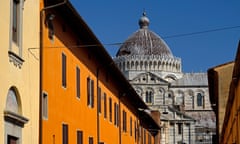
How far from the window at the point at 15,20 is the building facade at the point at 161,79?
5445 inches

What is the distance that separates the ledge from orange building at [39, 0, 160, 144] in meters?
2.27

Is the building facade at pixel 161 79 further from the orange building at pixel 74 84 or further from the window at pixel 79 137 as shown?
the window at pixel 79 137

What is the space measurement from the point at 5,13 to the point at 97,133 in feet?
58.0

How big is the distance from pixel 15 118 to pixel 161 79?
151928 mm

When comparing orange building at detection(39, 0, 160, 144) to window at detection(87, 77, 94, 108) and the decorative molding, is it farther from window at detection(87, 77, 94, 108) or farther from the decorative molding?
the decorative molding

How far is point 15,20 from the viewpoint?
68.8ft

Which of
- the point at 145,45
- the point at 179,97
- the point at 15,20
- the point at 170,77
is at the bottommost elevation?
the point at 15,20

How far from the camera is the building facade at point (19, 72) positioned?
19.5m

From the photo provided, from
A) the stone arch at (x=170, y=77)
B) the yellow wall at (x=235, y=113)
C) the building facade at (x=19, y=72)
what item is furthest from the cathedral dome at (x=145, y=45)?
the building facade at (x=19, y=72)

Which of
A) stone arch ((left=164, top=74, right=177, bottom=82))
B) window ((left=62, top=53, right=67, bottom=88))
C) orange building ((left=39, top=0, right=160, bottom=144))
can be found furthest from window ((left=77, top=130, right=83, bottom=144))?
stone arch ((left=164, top=74, right=177, bottom=82))

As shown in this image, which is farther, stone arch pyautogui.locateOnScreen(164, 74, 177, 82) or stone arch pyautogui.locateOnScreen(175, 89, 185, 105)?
stone arch pyautogui.locateOnScreen(164, 74, 177, 82)

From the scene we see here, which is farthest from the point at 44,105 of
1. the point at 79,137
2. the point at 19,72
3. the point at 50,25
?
the point at 79,137

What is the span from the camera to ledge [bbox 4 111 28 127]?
1951 cm

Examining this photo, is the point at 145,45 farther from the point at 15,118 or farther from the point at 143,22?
the point at 15,118
